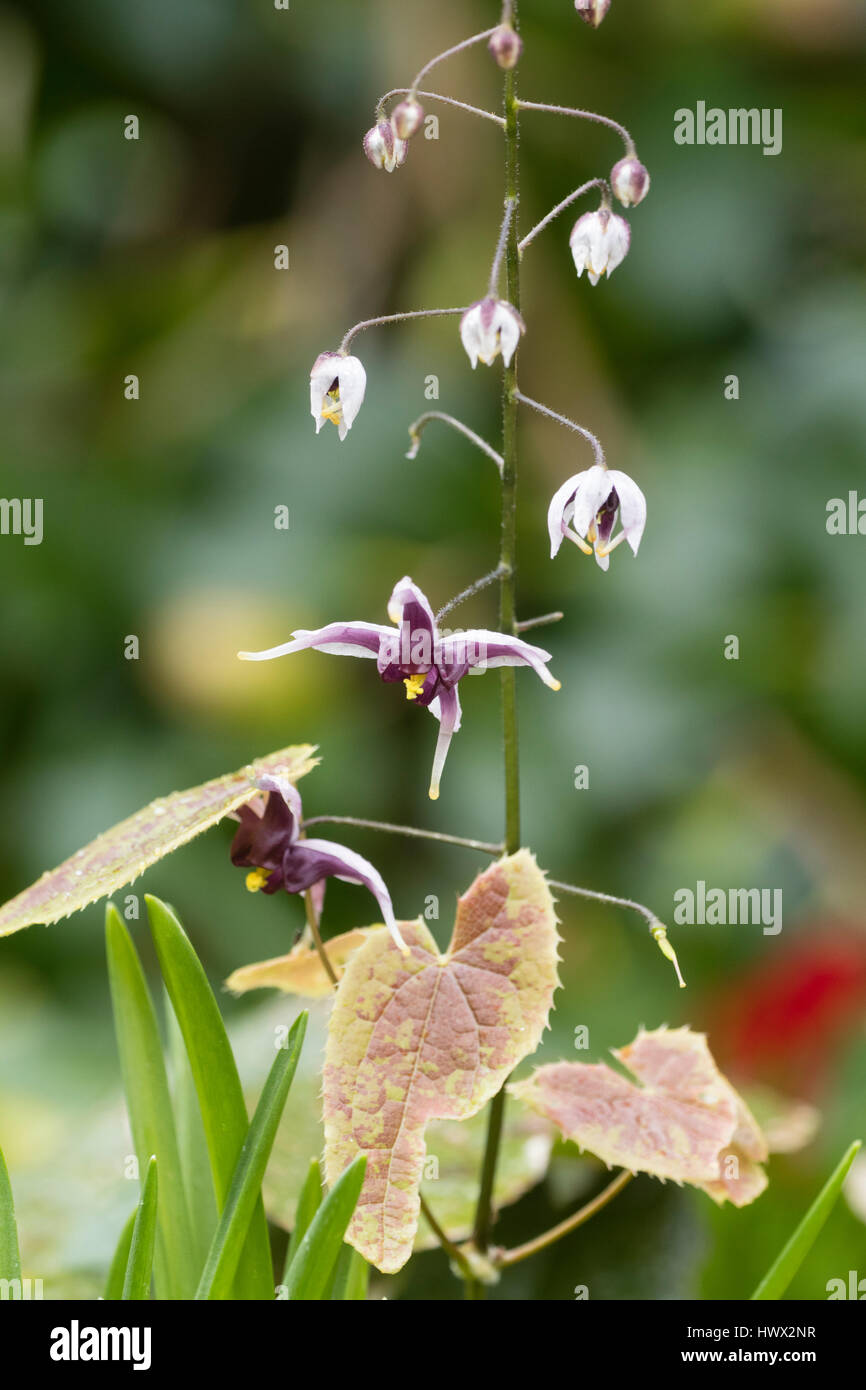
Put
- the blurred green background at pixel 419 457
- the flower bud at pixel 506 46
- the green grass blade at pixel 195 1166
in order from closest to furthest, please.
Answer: the flower bud at pixel 506 46
the green grass blade at pixel 195 1166
the blurred green background at pixel 419 457

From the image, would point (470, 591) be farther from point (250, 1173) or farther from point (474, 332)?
point (250, 1173)

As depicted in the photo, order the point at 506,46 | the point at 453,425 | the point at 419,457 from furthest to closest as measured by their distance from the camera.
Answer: the point at 419,457 → the point at 453,425 → the point at 506,46

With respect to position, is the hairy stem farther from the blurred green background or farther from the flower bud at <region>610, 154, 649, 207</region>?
the blurred green background

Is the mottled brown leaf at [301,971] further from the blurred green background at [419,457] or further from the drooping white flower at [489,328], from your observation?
the blurred green background at [419,457]

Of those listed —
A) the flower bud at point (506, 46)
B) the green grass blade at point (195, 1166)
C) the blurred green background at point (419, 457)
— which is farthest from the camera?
the blurred green background at point (419, 457)

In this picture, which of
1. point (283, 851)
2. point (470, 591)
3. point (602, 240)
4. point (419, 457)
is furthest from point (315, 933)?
point (419, 457)

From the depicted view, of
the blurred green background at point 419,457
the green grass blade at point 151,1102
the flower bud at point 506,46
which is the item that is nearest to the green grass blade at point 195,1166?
the green grass blade at point 151,1102
